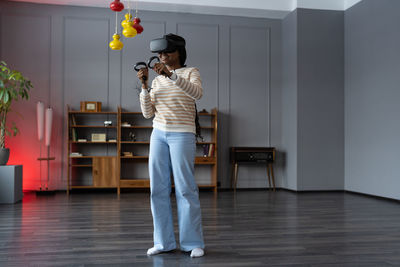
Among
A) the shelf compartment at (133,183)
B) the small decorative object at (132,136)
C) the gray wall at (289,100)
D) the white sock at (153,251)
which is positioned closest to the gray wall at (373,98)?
the gray wall at (289,100)

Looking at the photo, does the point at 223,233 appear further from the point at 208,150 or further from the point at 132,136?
the point at 132,136

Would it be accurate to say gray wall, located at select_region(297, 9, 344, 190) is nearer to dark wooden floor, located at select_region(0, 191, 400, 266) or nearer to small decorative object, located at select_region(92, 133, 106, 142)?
dark wooden floor, located at select_region(0, 191, 400, 266)

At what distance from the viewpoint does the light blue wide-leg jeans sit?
2.40 meters

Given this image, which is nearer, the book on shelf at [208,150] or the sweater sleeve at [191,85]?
the sweater sleeve at [191,85]

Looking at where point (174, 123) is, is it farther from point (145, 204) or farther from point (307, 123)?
point (307, 123)

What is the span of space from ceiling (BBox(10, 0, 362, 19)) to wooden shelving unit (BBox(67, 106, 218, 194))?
1.84 meters


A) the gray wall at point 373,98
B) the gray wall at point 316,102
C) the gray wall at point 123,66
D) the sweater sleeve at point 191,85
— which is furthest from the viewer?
the gray wall at point 316,102

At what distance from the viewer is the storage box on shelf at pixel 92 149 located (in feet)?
20.3

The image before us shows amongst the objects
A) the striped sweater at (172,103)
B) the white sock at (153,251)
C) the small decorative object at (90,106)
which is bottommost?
the white sock at (153,251)

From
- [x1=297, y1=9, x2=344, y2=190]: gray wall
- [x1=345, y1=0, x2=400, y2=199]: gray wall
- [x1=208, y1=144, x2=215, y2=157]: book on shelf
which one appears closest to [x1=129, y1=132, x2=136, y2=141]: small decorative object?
[x1=208, y1=144, x2=215, y2=157]: book on shelf

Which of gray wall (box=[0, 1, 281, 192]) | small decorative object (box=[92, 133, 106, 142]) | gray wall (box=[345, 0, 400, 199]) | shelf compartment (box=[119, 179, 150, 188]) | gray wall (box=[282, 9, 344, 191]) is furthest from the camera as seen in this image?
gray wall (box=[282, 9, 344, 191])

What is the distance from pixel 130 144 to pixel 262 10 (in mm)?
3345

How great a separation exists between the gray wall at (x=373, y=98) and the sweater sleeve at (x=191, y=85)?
408 cm

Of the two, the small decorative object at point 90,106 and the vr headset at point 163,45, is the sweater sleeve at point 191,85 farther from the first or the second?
the small decorative object at point 90,106
